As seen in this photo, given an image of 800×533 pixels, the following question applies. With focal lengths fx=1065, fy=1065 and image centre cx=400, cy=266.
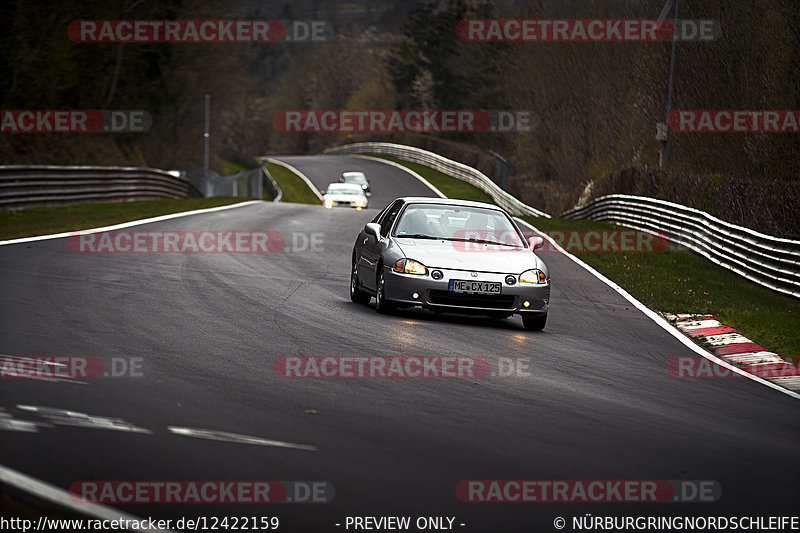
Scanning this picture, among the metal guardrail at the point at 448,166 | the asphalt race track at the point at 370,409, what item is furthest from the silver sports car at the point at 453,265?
the metal guardrail at the point at 448,166

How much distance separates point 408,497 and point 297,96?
477ft

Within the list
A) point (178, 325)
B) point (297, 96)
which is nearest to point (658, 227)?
point (178, 325)

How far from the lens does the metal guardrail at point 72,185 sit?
2548 centimetres

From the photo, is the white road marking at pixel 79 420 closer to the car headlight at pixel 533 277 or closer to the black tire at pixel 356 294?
the car headlight at pixel 533 277

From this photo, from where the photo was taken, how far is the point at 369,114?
118m

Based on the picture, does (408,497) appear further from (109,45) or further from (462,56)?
(462,56)

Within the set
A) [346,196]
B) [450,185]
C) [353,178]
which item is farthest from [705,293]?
[450,185]

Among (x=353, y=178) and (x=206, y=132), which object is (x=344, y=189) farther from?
(x=206, y=132)

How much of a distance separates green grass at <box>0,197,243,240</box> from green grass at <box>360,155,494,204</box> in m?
29.5

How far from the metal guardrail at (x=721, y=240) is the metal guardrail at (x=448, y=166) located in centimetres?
1227

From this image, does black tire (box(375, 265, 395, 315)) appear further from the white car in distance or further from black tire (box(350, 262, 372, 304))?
the white car in distance

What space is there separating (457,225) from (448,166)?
5998 centimetres

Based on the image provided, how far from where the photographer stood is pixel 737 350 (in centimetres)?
1218

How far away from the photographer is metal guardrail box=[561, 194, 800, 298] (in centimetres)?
1780
